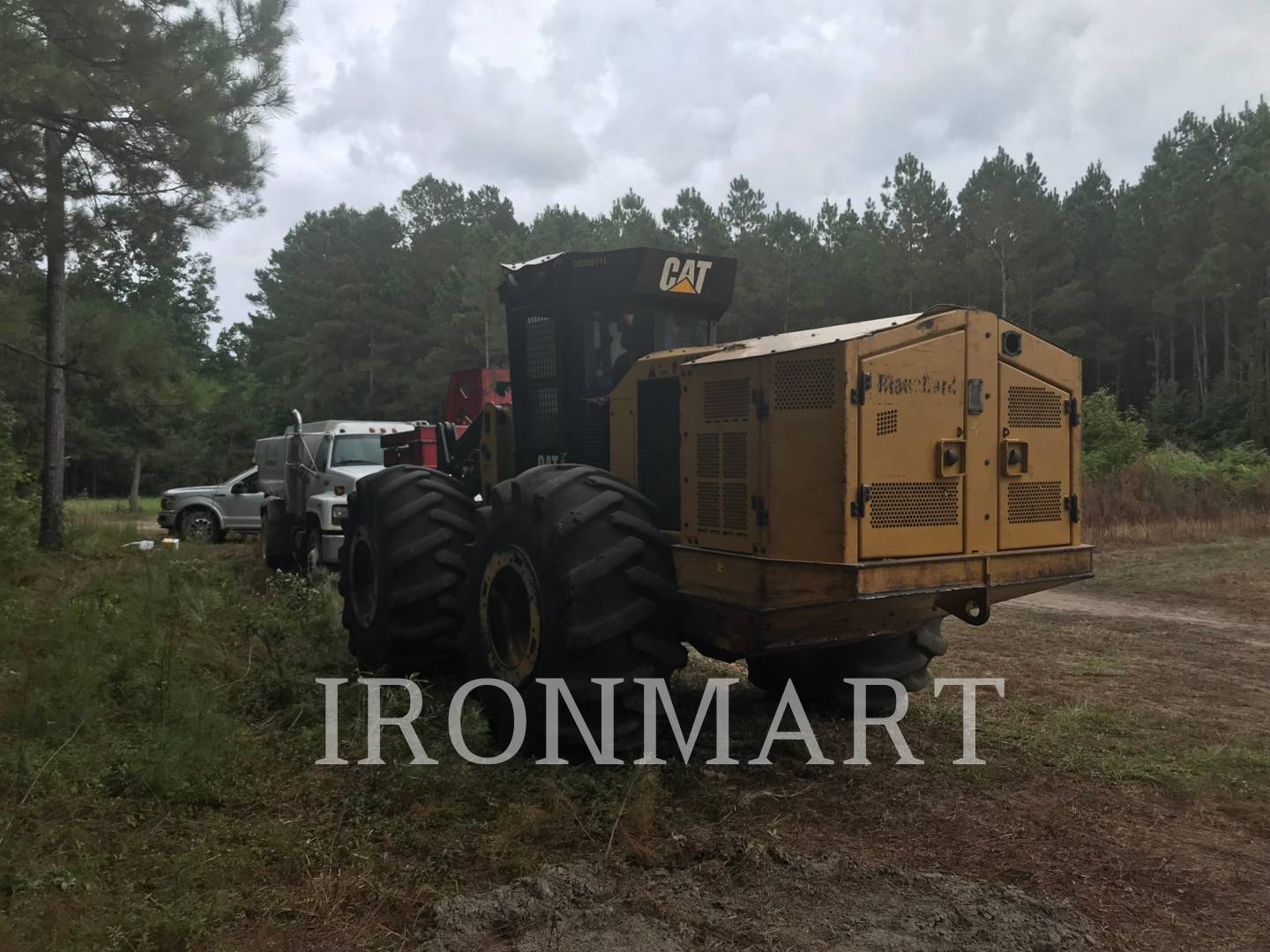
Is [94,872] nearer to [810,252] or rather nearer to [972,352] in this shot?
[972,352]

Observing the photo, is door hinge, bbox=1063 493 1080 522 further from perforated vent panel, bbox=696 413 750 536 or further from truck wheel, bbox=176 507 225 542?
truck wheel, bbox=176 507 225 542

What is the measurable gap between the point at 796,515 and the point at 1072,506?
1.59 meters

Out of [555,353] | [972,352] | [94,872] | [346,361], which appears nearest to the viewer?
[94,872]

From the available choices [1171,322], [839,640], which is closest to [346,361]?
[1171,322]

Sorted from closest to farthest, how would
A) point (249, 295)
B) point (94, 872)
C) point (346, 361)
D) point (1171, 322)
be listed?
point (94, 872) < point (1171, 322) < point (346, 361) < point (249, 295)

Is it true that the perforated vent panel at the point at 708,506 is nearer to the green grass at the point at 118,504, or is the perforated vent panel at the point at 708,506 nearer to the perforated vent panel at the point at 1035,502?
the perforated vent panel at the point at 1035,502

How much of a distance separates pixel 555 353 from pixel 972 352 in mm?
2809

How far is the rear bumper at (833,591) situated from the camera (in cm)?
432

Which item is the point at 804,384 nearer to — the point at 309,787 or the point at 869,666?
the point at 869,666

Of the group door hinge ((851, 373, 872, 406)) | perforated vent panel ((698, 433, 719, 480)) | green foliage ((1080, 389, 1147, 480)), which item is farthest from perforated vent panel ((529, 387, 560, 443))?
green foliage ((1080, 389, 1147, 480))

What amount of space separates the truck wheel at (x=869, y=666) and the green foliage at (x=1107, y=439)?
17.0 metres

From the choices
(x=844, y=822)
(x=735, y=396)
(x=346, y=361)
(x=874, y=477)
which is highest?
(x=346, y=361)

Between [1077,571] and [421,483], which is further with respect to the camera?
[421,483]

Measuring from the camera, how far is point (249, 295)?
67188 millimetres
